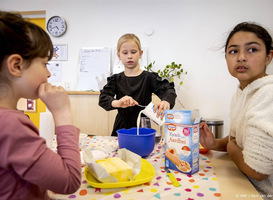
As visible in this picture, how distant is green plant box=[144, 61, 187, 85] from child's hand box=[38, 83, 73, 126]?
79.0 inches

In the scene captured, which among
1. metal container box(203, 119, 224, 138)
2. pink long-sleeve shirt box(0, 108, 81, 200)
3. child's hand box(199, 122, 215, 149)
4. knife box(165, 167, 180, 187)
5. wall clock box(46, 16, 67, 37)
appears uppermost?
wall clock box(46, 16, 67, 37)

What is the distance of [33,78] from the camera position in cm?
48

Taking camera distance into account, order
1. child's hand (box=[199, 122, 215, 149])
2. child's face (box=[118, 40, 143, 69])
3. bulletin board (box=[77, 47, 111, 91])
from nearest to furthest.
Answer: child's hand (box=[199, 122, 215, 149]) → child's face (box=[118, 40, 143, 69]) → bulletin board (box=[77, 47, 111, 91])

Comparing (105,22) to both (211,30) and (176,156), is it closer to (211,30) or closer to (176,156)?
(211,30)

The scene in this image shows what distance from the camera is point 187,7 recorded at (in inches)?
102

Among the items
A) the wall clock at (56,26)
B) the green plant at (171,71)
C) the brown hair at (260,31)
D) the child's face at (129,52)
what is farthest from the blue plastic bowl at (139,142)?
the wall clock at (56,26)

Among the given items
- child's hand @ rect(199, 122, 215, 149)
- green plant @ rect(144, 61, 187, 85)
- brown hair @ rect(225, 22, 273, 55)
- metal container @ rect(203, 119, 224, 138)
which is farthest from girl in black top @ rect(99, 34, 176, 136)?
metal container @ rect(203, 119, 224, 138)

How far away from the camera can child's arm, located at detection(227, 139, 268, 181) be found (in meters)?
0.63

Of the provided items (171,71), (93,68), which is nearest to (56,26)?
(93,68)

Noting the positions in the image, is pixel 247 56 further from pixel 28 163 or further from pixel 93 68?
pixel 93 68

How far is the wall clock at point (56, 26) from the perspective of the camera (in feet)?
9.21

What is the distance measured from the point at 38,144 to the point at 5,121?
0.08m

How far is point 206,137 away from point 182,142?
30cm

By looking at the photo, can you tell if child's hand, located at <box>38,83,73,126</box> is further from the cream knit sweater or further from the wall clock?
the wall clock
